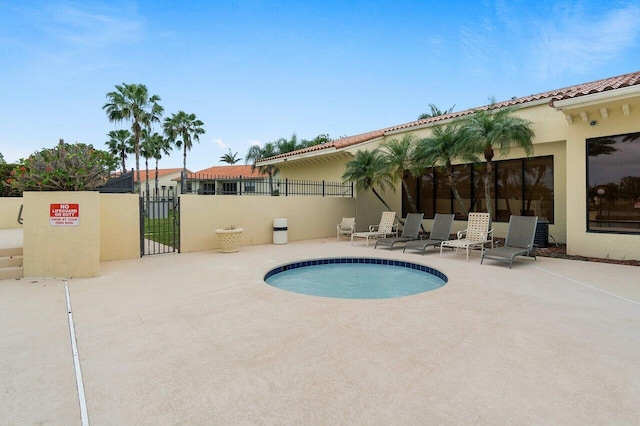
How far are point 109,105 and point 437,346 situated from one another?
3369 cm

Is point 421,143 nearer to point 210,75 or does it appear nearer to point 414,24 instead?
point 414,24

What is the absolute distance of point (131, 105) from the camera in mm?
28719

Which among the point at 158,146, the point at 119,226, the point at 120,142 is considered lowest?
the point at 119,226

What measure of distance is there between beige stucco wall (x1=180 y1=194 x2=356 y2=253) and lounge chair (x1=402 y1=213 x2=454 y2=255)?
194 inches

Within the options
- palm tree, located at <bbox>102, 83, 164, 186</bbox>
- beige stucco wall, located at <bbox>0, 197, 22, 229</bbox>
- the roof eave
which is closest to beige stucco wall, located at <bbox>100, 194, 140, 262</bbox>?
beige stucco wall, located at <bbox>0, 197, 22, 229</bbox>

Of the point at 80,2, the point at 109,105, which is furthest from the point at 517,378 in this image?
the point at 109,105

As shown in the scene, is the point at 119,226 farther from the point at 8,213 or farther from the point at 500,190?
the point at 500,190

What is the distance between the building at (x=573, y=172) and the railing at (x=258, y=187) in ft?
5.94

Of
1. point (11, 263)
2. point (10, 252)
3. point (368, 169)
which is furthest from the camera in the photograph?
point (368, 169)

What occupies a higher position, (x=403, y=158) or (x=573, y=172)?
(x=403, y=158)

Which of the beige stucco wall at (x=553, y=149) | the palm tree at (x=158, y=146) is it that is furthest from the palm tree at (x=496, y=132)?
the palm tree at (x=158, y=146)

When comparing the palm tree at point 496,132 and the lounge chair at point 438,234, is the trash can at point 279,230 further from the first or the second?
the palm tree at point 496,132

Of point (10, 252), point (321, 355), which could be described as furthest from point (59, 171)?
point (321, 355)

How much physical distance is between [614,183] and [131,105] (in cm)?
3255
